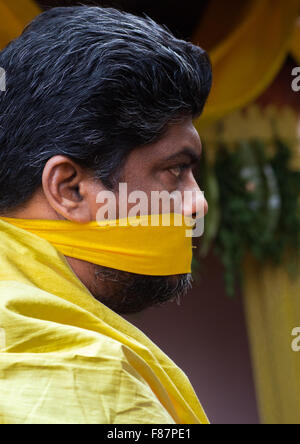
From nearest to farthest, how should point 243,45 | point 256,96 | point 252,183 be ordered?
point 243,45 < point 256,96 < point 252,183

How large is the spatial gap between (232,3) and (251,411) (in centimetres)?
250

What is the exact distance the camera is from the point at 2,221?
4.08 ft

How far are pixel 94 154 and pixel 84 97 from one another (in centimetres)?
11

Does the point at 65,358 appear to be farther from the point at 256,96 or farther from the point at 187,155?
the point at 256,96

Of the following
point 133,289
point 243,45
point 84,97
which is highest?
point 243,45

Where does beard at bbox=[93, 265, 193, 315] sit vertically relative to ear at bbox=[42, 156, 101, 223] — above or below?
below

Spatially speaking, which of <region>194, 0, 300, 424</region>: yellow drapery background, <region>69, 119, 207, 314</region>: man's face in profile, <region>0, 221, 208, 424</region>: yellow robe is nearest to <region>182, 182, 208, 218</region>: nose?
<region>69, 119, 207, 314</region>: man's face in profile

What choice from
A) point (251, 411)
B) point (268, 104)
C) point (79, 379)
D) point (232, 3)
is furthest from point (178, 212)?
point (251, 411)

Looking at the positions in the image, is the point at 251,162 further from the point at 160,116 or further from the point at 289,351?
the point at 160,116

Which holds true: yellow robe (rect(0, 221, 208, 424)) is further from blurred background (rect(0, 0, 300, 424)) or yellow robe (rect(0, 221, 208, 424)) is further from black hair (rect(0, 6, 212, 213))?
blurred background (rect(0, 0, 300, 424))

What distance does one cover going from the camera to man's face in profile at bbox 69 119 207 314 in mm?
1329

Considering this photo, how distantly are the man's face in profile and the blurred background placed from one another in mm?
2030

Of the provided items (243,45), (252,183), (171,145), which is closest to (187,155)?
(171,145)

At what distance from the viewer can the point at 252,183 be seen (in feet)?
12.4
